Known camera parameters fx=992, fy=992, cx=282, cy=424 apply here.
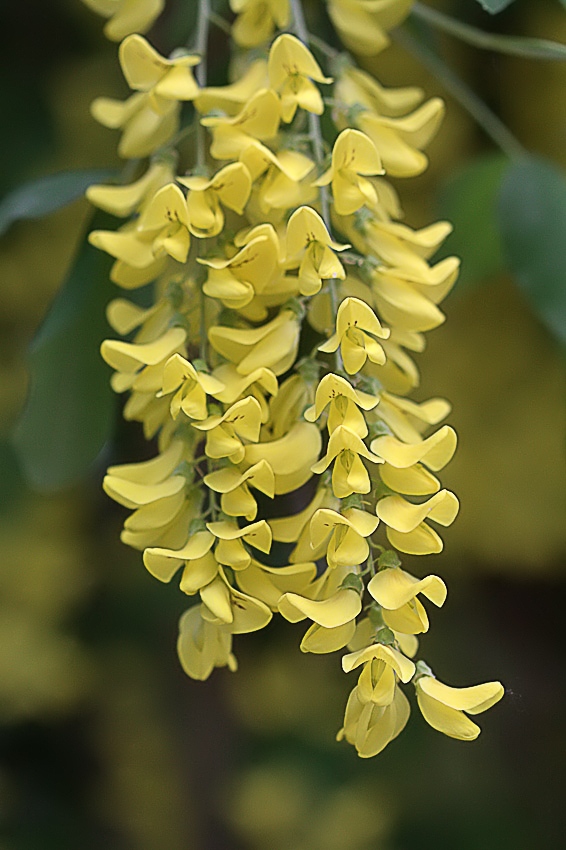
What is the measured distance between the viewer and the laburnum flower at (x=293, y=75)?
45 cm

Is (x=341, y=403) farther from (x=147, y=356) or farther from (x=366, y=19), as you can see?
(x=366, y=19)

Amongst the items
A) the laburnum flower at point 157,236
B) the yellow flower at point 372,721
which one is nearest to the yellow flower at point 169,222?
the laburnum flower at point 157,236

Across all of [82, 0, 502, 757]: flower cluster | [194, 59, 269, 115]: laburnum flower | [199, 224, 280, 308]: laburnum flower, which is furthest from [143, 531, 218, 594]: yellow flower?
[194, 59, 269, 115]: laburnum flower

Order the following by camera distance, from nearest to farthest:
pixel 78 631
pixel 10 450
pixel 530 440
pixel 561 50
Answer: pixel 561 50
pixel 10 450
pixel 530 440
pixel 78 631

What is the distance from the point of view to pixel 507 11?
95cm

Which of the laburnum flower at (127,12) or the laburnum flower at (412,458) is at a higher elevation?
the laburnum flower at (127,12)

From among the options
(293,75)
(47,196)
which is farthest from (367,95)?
(47,196)

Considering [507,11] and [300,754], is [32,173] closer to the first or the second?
[507,11]

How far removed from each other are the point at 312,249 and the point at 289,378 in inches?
2.4

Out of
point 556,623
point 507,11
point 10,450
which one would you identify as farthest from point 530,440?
point 10,450

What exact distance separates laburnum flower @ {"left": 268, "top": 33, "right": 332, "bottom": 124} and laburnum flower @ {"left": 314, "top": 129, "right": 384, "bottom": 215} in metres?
0.03

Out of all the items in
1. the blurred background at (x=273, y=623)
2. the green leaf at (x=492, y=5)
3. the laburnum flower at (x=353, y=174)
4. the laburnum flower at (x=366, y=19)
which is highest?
the laburnum flower at (x=366, y=19)

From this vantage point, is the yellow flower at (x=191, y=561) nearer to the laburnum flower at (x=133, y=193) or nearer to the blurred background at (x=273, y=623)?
the laburnum flower at (x=133, y=193)

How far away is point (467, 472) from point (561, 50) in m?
0.61
